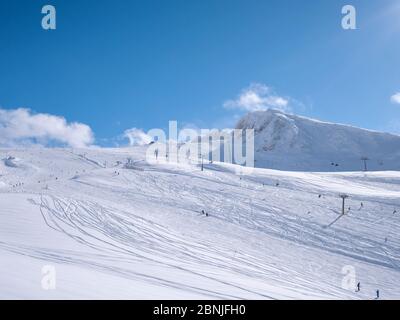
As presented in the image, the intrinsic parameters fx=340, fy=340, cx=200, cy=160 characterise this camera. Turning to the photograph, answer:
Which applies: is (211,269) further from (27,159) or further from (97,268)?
(27,159)

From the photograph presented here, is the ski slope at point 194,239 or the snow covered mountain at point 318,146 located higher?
the snow covered mountain at point 318,146

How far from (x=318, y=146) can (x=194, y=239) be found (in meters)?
64.3

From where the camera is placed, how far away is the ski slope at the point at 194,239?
984 centimetres

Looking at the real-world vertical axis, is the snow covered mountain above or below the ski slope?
above

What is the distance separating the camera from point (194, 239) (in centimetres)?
1708

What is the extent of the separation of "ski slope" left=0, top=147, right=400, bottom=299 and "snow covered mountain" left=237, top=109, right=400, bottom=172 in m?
32.0

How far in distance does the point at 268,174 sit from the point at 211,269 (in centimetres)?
2560

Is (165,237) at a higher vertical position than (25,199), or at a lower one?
lower

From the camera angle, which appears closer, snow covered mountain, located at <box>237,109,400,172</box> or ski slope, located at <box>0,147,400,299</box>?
ski slope, located at <box>0,147,400,299</box>

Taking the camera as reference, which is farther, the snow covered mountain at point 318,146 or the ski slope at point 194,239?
the snow covered mountain at point 318,146

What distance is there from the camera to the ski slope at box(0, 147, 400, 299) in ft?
32.3

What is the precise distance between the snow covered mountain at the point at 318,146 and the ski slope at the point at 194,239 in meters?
32.0

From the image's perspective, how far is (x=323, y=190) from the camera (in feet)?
101
